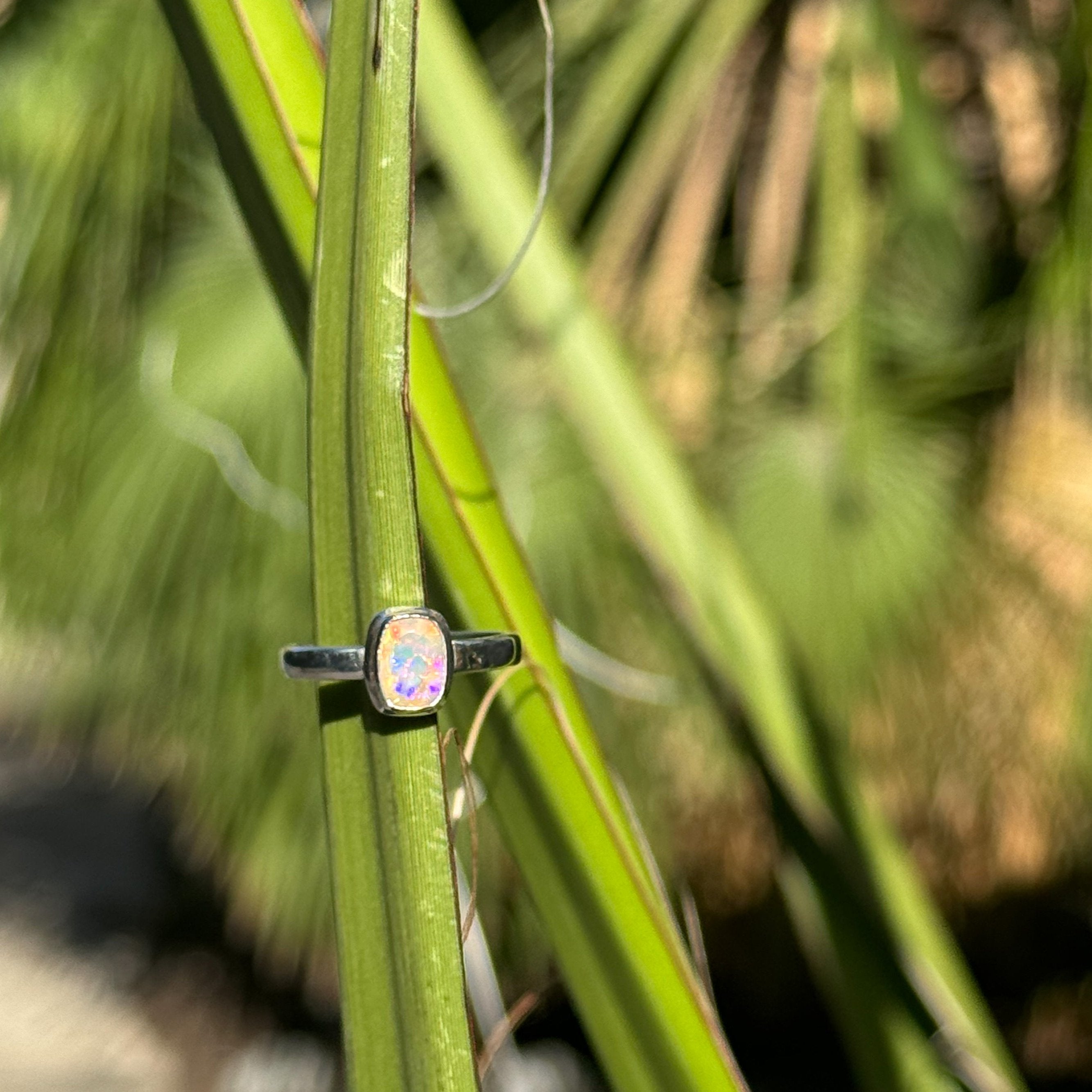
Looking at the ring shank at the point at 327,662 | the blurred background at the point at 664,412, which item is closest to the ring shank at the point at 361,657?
the ring shank at the point at 327,662

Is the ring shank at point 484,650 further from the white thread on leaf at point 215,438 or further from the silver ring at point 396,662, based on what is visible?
the white thread on leaf at point 215,438

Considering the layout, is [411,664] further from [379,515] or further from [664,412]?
[664,412]

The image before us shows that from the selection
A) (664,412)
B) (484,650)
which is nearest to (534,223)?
(484,650)

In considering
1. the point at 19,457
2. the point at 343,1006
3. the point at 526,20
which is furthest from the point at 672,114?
the point at 343,1006

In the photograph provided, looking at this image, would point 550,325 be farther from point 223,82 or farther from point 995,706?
point 995,706

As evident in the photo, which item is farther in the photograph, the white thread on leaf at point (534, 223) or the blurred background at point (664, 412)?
the blurred background at point (664, 412)

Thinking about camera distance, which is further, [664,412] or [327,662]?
[664,412]
